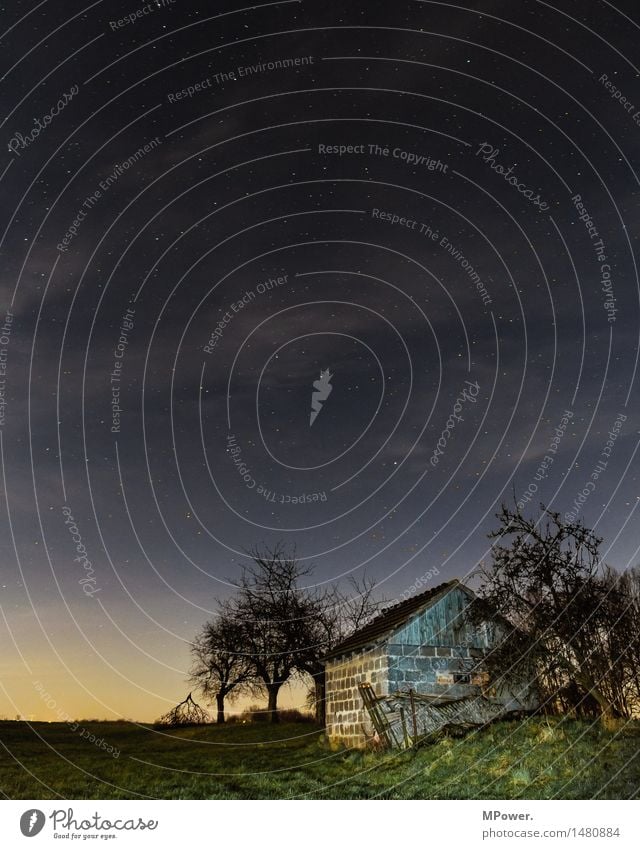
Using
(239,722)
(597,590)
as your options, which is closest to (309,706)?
(239,722)

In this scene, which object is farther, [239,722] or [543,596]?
[239,722]

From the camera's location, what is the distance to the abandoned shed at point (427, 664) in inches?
794

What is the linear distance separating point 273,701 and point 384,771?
26214mm

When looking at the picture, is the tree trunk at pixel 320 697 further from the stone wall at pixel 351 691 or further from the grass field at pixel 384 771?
the grass field at pixel 384 771

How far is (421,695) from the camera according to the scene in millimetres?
20000

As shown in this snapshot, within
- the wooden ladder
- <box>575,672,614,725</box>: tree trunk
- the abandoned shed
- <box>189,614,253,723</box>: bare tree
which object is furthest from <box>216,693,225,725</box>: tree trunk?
<box>575,672,614,725</box>: tree trunk

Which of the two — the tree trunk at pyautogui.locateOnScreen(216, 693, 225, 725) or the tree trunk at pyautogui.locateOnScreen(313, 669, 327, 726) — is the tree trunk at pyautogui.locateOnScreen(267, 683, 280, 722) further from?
the tree trunk at pyautogui.locateOnScreen(313, 669, 327, 726)
